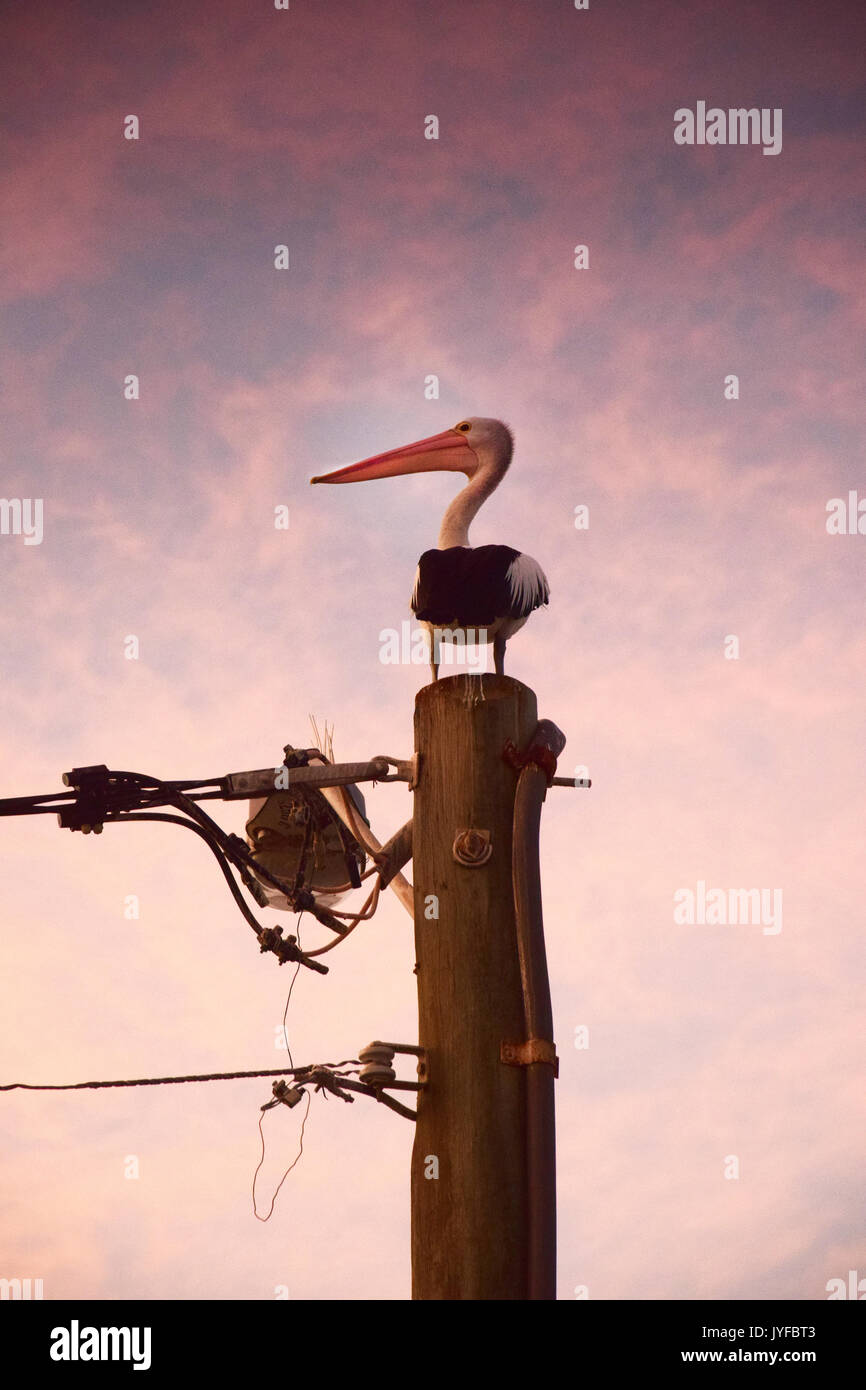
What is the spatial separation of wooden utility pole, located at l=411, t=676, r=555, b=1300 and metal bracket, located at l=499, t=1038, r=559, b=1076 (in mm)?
18

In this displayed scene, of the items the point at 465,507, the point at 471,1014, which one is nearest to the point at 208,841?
the point at 471,1014

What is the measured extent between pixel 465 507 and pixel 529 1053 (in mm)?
5488

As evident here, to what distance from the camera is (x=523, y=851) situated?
21.3 feet

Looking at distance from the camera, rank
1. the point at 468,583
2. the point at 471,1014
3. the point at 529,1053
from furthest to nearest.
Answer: the point at 468,583 → the point at 471,1014 → the point at 529,1053

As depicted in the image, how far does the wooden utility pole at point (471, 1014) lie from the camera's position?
596 centimetres

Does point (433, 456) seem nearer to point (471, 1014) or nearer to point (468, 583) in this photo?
point (468, 583)

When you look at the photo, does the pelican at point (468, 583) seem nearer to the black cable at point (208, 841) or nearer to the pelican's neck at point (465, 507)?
the pelican's neck at point (465, 507)

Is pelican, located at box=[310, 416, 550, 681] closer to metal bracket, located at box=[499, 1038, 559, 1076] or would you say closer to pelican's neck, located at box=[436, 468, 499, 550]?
pelican's neck, located at box=[436, 468, 499, 550]

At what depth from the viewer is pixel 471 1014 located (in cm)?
627

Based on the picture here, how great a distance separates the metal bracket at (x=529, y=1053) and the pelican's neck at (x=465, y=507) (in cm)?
473

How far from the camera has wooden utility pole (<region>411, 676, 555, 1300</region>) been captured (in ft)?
19.5

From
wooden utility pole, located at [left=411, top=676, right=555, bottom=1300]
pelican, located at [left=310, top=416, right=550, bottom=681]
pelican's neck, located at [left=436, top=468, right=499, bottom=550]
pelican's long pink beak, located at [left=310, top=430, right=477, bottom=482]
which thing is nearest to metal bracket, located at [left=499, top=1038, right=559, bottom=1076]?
wooden utility pole, located at [left=411, top=676, right=555, bottom=1300]

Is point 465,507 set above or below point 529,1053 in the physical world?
above

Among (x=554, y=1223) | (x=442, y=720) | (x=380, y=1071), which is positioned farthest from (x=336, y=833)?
(x=554, y=1223)
